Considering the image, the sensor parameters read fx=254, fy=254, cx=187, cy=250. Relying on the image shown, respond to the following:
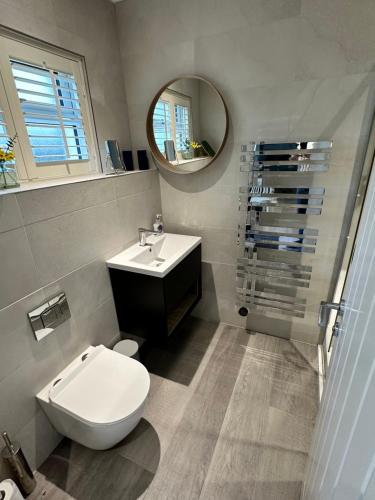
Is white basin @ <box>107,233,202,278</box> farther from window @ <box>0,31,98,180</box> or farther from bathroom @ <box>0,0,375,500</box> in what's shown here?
window @ <box>0,31,98,180</box>

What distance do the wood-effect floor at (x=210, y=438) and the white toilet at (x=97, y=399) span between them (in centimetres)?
19

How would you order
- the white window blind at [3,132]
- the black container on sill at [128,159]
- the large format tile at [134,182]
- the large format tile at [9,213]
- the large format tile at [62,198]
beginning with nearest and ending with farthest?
1. the large format tile at [9,213]
2. the large format tile at [62,198]
3. the white window blind at [3,132]
4. the large format tile at [134,182]
5. the black container on sill at [128,159]

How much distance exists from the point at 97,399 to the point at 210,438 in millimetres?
702

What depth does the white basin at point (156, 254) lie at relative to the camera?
5.13 feet

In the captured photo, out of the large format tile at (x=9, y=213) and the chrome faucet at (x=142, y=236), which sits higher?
the large format tile at (x=9, y=213)

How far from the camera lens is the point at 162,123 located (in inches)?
75.0

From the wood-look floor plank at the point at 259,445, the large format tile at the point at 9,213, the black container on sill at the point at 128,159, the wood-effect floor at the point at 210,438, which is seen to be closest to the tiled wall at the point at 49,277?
the large format tile at the point at 9,213

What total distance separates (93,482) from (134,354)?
0.67m

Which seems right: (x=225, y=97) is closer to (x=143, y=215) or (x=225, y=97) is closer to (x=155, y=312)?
(x=143, y=215)

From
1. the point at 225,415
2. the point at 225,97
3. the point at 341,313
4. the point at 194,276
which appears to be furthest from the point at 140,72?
the point at 225,415

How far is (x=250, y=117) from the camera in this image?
166 cm

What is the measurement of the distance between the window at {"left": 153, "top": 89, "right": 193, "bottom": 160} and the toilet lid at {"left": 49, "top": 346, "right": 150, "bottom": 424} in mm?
1503

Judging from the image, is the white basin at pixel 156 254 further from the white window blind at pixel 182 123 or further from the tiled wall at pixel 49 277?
the white window blind at pixel 182 123

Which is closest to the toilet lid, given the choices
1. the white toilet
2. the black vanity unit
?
the white toilet
